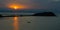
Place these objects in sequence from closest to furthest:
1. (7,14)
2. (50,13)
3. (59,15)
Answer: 1. (59,15)
2. (50,13)
3. (7,14)

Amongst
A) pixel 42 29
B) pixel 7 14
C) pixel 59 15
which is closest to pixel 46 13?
pixel 59 15

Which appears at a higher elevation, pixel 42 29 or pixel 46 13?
pixel 46 13

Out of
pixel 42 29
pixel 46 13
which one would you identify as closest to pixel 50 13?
pixel 46 13

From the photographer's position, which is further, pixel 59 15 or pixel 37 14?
pixel 37 14

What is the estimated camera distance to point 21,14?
24719 mm

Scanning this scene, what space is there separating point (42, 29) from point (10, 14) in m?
16.3

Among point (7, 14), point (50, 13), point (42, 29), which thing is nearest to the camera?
point (42, 29)

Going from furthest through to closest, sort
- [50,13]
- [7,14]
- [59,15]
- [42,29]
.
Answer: [7,14] → [50,13] → [59,15] → [42,29]

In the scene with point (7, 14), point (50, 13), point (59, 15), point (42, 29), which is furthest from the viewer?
point (7, 14)

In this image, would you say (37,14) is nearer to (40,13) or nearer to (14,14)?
(40,13)

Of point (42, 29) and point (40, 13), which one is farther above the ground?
point (40, 13)

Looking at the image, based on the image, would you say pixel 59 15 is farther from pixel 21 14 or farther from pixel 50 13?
pixel 21 14

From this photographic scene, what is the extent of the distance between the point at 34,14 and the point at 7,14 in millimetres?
4675

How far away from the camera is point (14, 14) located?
2397 centimetres
